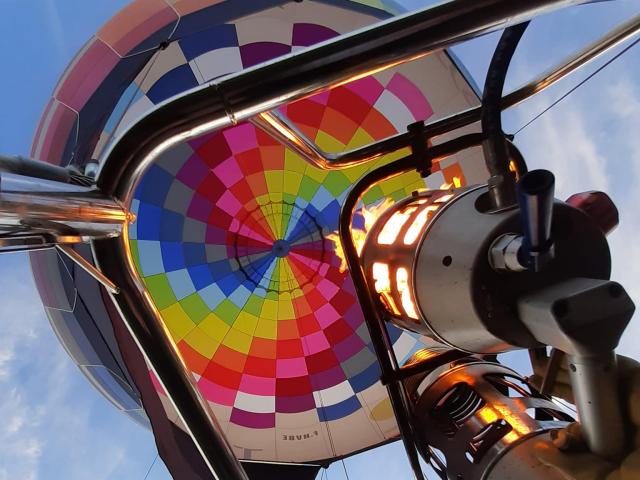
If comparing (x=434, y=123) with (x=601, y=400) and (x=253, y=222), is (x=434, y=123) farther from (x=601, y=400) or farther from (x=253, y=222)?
(x=253, y=222)

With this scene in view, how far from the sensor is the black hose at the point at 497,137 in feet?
4.64

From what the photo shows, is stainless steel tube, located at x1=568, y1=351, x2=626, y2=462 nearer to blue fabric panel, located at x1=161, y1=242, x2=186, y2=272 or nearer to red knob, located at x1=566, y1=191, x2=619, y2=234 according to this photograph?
red knob, located at x1=566, y1=191, x2=619, y2=234

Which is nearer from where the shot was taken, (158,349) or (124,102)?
(158,349)

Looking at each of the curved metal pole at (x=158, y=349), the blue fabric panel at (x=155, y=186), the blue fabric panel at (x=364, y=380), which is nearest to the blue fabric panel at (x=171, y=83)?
the blue fabric panel at (x=155, y=186)

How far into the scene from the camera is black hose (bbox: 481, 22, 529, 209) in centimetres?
142

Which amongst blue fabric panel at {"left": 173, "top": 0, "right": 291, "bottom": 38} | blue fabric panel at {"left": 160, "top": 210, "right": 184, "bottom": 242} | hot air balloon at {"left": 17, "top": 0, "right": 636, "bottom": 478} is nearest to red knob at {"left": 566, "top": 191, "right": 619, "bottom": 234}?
hot air balloon at {"left": 17, "top": 0, "right": 636, "bottom": 478}

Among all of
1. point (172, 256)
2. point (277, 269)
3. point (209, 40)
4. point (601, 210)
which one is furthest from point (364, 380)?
point (601, 210)

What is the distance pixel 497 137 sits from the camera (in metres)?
1.43

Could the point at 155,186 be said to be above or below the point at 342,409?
above

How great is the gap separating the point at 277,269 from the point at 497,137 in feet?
12.2

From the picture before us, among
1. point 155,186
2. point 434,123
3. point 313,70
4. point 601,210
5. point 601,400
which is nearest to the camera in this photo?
point 313,70

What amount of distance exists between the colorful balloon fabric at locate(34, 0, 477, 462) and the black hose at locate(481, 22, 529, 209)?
2943 mm

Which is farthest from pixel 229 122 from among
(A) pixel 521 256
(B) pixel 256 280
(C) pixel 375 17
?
(B) pixel 256 280

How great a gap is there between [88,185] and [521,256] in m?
0.88
